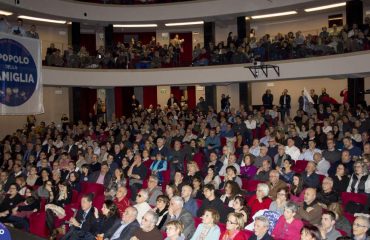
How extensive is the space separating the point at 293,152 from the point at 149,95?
1383cm

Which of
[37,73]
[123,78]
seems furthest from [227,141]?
[123,78]

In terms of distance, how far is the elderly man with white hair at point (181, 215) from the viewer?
19.4ft

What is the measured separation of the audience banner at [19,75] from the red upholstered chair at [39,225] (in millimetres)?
1596

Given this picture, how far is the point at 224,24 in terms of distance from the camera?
830 inches

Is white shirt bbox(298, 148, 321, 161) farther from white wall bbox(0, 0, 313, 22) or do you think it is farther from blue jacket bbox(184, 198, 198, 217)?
white wall bbox(0, 0, 313, 22)

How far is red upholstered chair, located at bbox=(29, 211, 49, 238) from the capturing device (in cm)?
720

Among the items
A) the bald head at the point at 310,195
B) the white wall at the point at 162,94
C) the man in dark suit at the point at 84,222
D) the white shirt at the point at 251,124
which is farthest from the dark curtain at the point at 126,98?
the bald head at the point at 310,195

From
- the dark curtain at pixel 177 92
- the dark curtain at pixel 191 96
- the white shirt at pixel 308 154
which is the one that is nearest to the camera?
the white shirt at pixel 308 154

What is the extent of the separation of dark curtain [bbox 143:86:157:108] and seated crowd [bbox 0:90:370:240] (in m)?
8.53

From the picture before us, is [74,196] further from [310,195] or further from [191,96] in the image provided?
[191,96]

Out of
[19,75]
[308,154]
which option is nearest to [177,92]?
[308,154]

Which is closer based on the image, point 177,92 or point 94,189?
point 94,189

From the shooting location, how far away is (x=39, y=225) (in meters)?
7.28

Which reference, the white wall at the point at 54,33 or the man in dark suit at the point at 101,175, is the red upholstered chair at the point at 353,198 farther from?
the white wall at the point at 54,33
